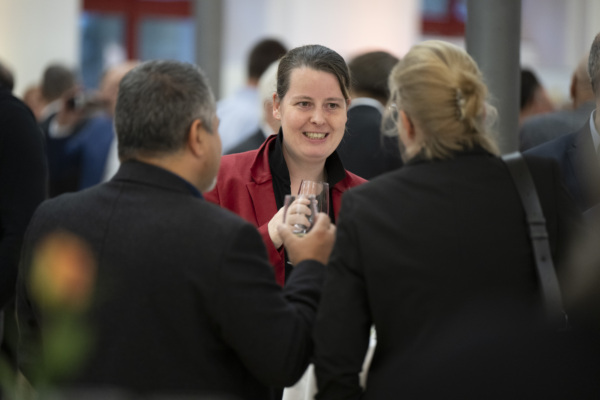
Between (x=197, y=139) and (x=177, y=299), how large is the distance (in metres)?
0.38

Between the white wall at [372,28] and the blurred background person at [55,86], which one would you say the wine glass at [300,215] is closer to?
the blurred background person at [55,86]

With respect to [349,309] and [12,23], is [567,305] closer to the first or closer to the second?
[349,309]

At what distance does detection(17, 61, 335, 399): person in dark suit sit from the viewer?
199 cm

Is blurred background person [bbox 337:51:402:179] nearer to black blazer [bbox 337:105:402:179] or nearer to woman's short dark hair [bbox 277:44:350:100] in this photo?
black blazer [bbox 337:105:402:179]

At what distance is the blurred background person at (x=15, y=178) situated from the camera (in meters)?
3.16

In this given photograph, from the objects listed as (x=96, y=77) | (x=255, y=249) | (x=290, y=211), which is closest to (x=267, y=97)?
(x=290, y=211)

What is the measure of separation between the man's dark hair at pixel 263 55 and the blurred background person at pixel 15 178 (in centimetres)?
271

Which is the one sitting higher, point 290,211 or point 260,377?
point 290,211

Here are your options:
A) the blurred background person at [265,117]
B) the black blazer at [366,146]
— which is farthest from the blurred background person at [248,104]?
the black blazer at [366,146]

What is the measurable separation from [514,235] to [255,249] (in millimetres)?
607

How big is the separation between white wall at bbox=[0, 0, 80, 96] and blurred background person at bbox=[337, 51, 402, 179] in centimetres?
657

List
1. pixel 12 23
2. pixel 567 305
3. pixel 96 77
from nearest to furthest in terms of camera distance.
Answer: pixel 567 305 → pixel 12 23 → pixel 96 77

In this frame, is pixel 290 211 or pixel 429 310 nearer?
pixel 429 310

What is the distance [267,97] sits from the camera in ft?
14.1
